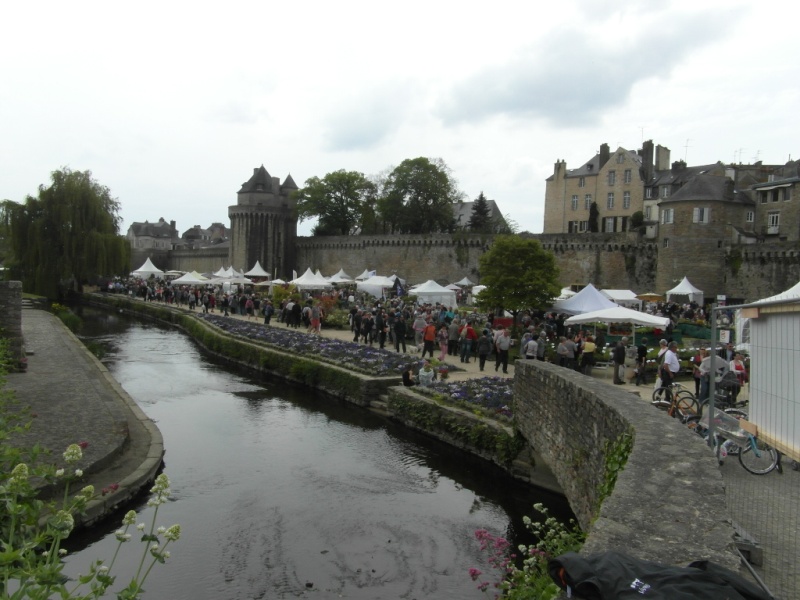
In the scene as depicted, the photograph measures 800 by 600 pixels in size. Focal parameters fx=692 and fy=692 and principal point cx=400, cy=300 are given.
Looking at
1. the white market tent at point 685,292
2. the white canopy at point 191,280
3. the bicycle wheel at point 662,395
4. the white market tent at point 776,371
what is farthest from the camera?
the white canopy at point 191,280

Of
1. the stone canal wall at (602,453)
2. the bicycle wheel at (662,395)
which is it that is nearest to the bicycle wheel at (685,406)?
the bicycle wheel at (662,395)

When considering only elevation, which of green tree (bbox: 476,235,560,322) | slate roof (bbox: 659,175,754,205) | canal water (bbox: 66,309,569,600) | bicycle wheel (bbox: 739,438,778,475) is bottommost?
canal water (bbox: 66,309,569,600)

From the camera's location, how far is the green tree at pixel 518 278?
85.1ft

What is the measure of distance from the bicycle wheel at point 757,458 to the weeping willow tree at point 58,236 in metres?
40.3

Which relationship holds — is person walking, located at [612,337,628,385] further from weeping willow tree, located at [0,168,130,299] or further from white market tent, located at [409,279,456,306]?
weeping willow tree, located at [0,168,130,299]

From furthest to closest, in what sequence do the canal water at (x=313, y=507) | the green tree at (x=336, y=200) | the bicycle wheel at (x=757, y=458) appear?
the green tree at (x=336, y=200), the bicycle wheel at (x=757, y=458), the canal water at (x=313, y=507)

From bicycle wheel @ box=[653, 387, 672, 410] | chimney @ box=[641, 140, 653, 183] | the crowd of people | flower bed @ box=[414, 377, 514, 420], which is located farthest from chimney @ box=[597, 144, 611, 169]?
bicycle wheel @ box=[653, 387, 672, 410]

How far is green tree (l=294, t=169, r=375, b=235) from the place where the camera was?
220ft

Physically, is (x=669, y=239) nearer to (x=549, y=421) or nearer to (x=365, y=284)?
(x=365, y=284)

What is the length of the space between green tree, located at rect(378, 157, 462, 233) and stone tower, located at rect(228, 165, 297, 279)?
1016cm

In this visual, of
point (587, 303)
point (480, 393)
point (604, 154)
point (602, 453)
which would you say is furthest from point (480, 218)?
point (602, 453)

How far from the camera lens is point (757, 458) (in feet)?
27.0

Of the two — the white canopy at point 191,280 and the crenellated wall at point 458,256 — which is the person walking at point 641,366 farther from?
the white canopy at point 191,280

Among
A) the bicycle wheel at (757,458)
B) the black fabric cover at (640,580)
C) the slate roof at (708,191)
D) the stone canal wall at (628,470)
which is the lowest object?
the bicycle wheel at (757,458)
